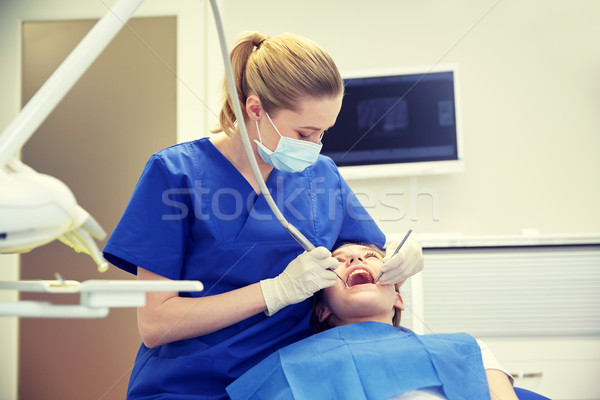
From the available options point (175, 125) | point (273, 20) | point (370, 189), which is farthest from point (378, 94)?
point (175, 125)

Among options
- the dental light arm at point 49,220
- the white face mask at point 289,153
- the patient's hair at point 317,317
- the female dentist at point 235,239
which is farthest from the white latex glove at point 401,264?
the dental light arm at point 49,220

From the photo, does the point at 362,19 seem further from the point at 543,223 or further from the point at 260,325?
the point at 260,325

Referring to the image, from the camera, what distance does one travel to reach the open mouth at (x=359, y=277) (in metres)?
1.44

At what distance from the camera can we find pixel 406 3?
9.28ft

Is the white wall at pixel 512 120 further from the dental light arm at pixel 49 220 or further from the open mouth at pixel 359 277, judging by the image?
the dental light arm at pixel 49 220

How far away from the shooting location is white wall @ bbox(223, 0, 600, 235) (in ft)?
8.90

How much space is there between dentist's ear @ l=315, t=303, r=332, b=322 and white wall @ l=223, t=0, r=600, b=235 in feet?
4.34

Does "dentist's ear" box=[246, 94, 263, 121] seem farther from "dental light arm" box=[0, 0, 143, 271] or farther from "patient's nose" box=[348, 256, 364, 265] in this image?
"dental light arm" box=[0, 0, 143, 271]

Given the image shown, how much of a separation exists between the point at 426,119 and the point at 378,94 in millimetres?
265

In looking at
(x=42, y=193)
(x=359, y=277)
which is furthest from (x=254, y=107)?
(x=42, y=193)

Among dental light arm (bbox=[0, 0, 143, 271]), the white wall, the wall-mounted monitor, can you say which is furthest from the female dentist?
the white wall

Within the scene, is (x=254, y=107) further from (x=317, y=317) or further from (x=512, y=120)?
(x=512, y=120)

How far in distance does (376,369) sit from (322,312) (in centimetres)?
34

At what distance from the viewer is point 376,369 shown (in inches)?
46.0
